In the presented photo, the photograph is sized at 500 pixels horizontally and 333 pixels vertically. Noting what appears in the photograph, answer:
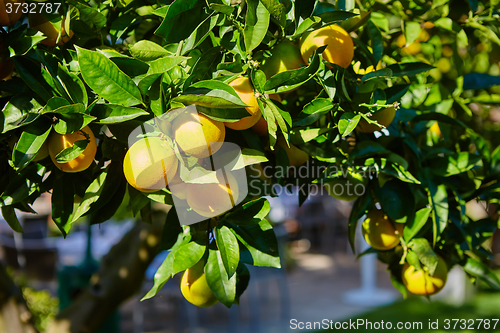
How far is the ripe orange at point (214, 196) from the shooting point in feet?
1.81

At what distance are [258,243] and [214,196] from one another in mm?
108

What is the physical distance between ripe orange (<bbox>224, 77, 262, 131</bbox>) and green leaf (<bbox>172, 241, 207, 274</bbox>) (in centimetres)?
18

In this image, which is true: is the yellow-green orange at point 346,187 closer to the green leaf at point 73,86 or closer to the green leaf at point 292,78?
the green leaf at point 292,78

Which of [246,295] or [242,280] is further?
[246,295]

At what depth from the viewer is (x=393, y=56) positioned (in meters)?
0.82

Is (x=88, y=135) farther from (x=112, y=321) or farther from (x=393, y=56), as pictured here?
(x=112, y=321)

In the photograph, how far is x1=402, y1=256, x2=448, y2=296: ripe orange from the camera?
2.65 feet

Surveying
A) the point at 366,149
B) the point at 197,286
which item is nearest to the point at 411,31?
the point at 366,149

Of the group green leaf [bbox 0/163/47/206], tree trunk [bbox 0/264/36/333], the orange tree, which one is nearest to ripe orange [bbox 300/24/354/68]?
the orange tree

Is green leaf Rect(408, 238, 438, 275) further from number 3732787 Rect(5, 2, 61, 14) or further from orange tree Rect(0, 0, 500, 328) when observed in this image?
number 3732787 Rect(5, 2, 61, 14)

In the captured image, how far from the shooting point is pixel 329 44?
596mm

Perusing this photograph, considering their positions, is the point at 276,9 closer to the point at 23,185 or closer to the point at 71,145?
the point at 71,145

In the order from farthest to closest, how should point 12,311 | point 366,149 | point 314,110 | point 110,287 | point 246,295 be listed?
point 246,295
point 110,287
point 12,311
point 366,149
point 314,110

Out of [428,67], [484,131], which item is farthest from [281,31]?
[484,131]
